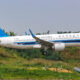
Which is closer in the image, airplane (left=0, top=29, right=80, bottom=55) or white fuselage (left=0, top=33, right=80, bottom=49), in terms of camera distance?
airplane (left=0, top=29, right=80, bottom=55)

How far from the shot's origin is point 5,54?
1977 inches

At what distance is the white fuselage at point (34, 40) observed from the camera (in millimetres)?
39719

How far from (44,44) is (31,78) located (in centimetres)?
1408

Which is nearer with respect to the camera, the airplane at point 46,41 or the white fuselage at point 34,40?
the airplane at point 46,41

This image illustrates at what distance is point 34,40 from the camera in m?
40.8

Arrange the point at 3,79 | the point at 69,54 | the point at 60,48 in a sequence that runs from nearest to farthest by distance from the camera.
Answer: the point at 3,79
the point at 60,48
the point at 69,54

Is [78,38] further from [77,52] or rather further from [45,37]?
[77,52]

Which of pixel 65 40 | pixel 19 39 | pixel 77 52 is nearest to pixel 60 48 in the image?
pixel 65 40

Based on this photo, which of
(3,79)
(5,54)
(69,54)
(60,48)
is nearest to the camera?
(3,79)

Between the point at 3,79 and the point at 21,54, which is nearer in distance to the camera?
the point at 3,79

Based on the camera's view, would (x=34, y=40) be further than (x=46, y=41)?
Yes

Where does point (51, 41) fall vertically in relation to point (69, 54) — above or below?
above

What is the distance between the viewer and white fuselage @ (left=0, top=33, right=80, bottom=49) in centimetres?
3972

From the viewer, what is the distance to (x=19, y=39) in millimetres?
40531
